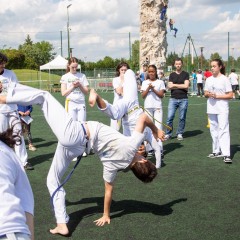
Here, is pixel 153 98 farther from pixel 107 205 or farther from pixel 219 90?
pixel 107 205

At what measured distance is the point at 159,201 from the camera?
5832mm

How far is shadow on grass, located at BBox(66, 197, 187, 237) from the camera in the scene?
5336mm

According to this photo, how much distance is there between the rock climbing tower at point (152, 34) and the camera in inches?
1446

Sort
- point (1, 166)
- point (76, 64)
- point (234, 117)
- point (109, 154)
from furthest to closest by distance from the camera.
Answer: point (234, 117), point (76, 64), point (109, 154), point (1, 166)

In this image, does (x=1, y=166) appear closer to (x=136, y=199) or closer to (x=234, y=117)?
(x=136, y=199)

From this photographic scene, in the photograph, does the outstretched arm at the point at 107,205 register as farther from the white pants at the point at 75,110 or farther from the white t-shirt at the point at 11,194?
the white pants at the point at 75,110

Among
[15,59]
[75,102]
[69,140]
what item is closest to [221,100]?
[75,102]

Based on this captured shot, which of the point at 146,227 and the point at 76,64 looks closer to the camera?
the point at 146,227

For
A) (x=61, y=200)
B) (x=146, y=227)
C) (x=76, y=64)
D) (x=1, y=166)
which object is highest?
(x=76, y=64)

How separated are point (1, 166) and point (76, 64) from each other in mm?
6813

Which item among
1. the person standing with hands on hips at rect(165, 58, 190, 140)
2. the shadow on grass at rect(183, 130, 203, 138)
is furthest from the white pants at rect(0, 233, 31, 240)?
the shadow on grass at rect(183, 130, 203, 138)

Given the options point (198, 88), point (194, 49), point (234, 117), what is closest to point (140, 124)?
point (234, 117)

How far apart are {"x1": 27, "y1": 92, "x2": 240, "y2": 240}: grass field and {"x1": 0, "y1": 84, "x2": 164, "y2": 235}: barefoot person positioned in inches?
13.7

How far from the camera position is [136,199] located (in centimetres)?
595
